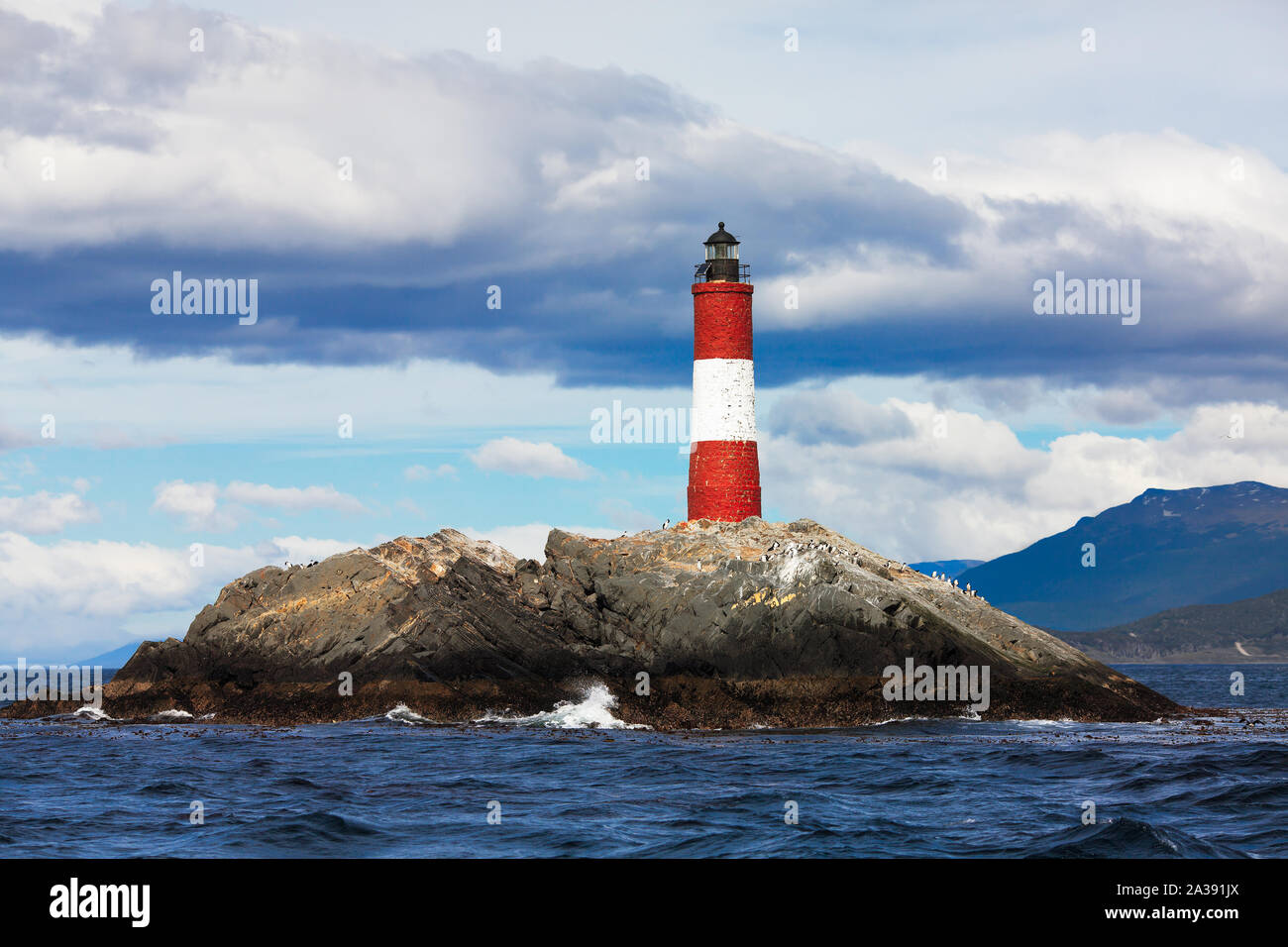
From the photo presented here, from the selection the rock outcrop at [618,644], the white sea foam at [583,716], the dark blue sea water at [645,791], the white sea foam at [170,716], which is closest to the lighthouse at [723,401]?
the rock outcrop at [618,644]

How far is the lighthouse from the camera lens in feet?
154

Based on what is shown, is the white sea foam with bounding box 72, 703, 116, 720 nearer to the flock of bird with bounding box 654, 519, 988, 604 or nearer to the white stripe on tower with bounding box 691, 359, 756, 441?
the flock of bird with bounding box 654, 519, 988, 604

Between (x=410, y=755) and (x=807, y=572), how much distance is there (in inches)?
585

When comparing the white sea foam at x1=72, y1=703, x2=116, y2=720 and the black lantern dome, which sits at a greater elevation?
the black lantern dome

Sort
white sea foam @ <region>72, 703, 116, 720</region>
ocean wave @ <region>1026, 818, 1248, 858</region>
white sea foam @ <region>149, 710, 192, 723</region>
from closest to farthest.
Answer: ocean wave @ <region>1026, 818, 1248, 858</region> → white sea foam @ <region>149, 710, 192, 723</region> → white sea foam @ <region>72, 703, 116, 720</region>

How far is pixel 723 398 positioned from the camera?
1849 inches

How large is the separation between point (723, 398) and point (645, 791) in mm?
25407

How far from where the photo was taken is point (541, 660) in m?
38.7

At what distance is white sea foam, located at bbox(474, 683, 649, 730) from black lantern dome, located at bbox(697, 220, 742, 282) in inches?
671

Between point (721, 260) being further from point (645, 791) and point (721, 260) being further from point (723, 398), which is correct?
point (645, 791)

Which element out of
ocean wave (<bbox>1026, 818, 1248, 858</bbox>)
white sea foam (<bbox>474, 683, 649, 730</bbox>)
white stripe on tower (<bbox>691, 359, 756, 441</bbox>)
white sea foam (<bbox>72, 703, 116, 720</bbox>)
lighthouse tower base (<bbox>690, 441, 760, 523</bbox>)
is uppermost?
white stripe on tower (<bbox>691, 359, 756, 441</bbox>)

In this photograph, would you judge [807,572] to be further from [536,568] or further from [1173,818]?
[1173,818]

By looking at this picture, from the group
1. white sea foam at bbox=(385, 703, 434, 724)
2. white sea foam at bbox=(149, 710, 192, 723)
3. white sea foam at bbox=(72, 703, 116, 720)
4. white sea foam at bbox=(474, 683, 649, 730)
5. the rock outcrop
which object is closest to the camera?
white sea foam at bbox=(474, 683, 649, 730)

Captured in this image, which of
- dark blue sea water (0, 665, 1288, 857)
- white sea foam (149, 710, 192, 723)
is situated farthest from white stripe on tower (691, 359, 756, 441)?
white sea foam (149, 710, 192, 723)
